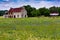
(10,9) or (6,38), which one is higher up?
(10,9)

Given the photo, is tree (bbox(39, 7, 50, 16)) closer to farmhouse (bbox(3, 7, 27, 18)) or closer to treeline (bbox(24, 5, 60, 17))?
treeline (bbox(24, 5, 60, 17))

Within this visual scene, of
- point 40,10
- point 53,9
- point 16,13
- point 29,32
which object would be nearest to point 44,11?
point 40,10

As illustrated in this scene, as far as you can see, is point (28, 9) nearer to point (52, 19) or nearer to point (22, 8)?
point (22, 8)

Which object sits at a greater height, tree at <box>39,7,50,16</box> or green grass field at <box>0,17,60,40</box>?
tree at <box>39,7,50,16</box>

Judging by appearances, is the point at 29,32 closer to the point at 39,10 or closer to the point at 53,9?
the point at 39,10

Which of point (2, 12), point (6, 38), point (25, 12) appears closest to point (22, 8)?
point (25, 12)

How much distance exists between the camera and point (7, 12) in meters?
9.38

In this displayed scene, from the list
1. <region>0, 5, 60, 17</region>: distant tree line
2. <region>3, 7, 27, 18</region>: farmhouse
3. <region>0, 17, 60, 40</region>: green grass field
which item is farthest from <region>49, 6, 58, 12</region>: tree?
<region>3, 7, 27, 18</region>: farmhouse

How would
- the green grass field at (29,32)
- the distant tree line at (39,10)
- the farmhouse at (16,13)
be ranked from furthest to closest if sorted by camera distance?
the farmhouse at (16,13)
the distant tree line at (39,10)
the green grass field at (29,32)

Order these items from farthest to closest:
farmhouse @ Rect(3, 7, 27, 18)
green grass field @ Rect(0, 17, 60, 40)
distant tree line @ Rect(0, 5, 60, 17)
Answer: farmhouse @ Rect(3, 7, 27, 18) < distant tree line @ Rect(0, 5, 60, 17) < green grass field @ Rect(0, 17, 60, 40)

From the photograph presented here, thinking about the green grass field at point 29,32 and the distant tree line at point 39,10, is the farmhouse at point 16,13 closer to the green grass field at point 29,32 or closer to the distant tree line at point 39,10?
the distant tree line at point 39,10

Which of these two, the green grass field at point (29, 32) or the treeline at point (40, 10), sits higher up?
the treeline at point (40, 10)

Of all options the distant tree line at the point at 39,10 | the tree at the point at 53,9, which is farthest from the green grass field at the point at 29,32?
the tree at the point at 53,9

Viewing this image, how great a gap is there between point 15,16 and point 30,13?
0.78m
